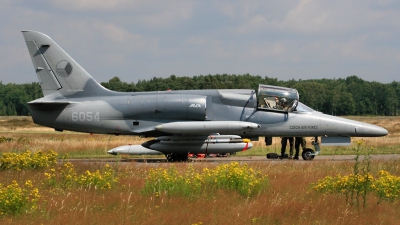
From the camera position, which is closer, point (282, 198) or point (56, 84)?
point (282, 198)

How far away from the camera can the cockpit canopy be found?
20.1m

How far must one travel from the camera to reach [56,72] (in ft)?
66.9

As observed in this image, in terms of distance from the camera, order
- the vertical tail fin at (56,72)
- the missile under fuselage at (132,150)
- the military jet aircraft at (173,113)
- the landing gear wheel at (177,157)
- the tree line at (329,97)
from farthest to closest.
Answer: the tree line at (329,97) < the missile under fuselage at (132,150) < the vertical tail fin at (56,72) < the landing gear wheel at (177,157) < the military jet aircraft at (173,113)

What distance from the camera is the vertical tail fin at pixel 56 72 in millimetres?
20312

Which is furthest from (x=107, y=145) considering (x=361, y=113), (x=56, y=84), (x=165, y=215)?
(x=361, y=113)

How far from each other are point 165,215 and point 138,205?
3.02ft

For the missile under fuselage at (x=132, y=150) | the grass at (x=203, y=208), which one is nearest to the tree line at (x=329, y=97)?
the missile under fuselage at (x=132, y=150)

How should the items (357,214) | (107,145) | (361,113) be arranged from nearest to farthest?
(357,214), (107,145), (361,113)

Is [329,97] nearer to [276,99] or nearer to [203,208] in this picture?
[276,99]

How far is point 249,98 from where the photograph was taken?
2011 cm

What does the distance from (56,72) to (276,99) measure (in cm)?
831

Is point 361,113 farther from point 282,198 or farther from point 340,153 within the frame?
point 282,198

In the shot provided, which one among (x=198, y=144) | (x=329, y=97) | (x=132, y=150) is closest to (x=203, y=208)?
(x=198, y=144)

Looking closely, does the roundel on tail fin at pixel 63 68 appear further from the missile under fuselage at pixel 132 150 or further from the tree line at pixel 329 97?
the tree line at pixel 329 97
